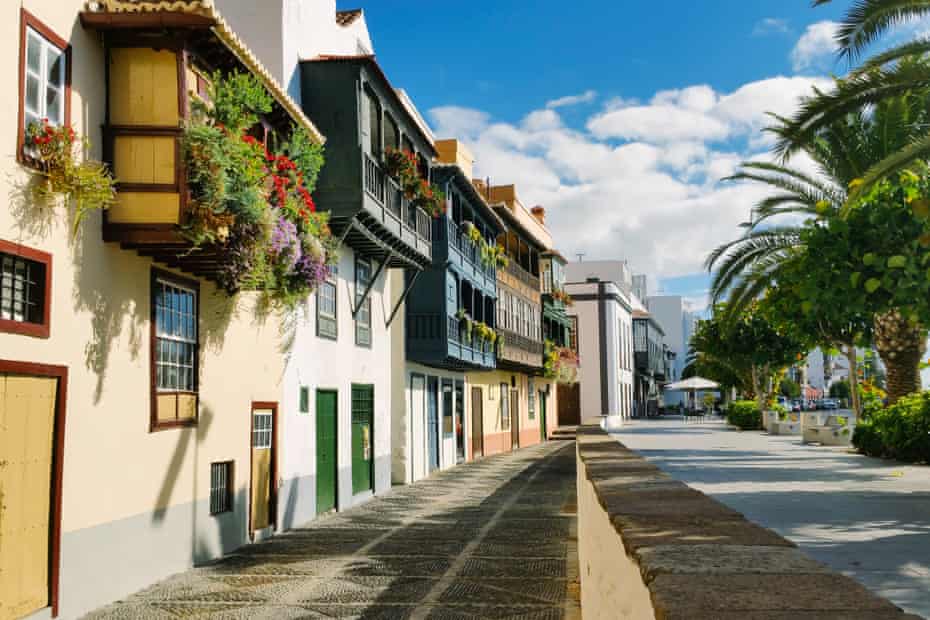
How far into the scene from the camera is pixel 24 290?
26.8 feet

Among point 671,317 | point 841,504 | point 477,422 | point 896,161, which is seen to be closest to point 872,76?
point 896,161

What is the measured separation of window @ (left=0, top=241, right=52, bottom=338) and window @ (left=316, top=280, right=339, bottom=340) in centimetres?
770

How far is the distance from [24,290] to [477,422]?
2492 centimetres

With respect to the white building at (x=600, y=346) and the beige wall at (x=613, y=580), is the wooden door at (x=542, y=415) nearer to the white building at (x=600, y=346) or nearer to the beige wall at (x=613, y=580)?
the white building at (x=600, y=346)

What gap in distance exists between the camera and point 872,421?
21.7 m

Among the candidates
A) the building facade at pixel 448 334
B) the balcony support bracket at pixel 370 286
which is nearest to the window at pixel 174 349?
the balcony support bracket at pixel 370 286

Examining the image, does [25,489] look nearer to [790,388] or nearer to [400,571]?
[400,571]

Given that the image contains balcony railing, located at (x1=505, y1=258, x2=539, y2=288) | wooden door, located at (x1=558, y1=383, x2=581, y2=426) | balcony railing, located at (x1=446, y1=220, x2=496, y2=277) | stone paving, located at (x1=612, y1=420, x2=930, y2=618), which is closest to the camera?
stone paving, located at (x1=612, y1=420, x2=930, y2=618)

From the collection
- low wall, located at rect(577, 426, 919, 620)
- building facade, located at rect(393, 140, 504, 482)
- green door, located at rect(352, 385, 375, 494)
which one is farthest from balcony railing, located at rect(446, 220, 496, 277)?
low wall, located at rect(577, 426, 919, 620)

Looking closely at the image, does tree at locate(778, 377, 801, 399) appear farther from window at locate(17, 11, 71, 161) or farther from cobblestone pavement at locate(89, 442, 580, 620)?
window at locate(17, 11, 71, 161)

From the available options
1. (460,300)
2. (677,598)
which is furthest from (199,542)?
(460,300)

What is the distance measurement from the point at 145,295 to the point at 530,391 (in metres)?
34.1

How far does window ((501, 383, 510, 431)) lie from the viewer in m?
36.7

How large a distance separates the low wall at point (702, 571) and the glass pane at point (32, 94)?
6.36 metres
